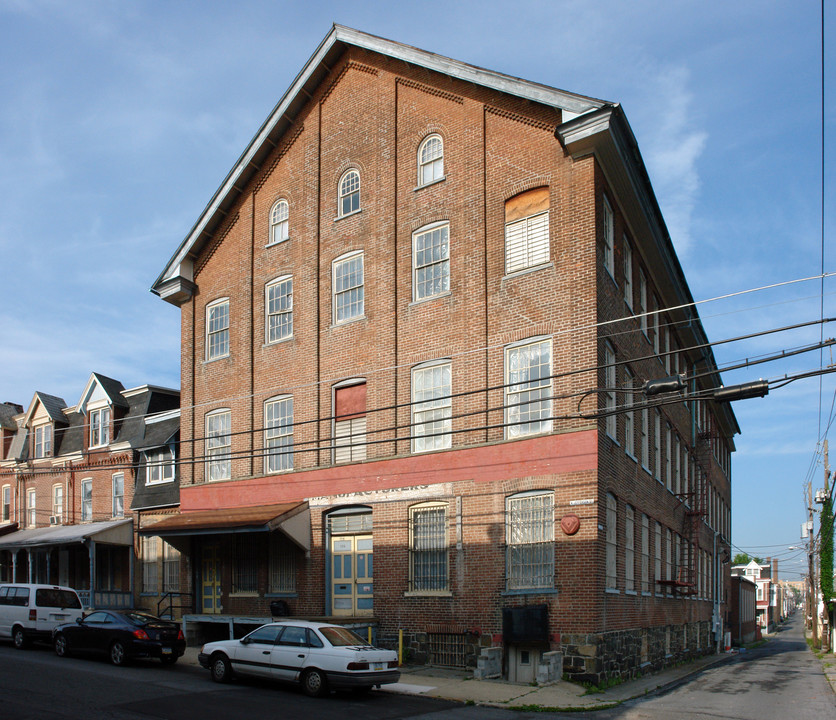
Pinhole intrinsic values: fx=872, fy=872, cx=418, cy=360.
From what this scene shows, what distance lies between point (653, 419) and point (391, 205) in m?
10.9

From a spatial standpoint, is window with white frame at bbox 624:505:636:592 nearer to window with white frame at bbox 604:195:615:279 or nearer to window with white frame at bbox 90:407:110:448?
window with white frame at bbox 604:195:615:279

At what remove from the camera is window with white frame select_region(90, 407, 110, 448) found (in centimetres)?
3691

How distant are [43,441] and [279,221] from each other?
19557 millimetres

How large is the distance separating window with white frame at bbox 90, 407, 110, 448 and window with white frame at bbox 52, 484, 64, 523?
9.81 ft

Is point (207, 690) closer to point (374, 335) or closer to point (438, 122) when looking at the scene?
point (374, 335)

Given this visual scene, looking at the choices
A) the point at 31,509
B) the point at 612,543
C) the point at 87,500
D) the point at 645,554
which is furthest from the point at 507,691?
the point at 31,509

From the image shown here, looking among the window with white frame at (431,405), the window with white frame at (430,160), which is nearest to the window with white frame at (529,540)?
the window with white frame at (431,405)

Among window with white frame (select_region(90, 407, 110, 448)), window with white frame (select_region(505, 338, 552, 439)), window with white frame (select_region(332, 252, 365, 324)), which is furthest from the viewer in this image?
window with white frame (select_region(90, 407, 110, 448))

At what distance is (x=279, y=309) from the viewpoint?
2775 centimetres

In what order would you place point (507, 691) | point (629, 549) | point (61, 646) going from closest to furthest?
point (507, 691), point (61, 646), point (629, 549)

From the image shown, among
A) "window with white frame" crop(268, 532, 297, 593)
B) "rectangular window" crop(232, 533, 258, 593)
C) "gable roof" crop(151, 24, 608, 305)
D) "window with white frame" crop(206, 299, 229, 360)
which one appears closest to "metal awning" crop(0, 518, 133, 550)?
"rectangular window" crop(232, 533, 258, 593)

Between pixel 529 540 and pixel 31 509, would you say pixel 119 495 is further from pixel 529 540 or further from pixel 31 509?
pixel 529 540

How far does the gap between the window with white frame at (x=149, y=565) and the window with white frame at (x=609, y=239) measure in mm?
19885

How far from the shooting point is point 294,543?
25062 millimetres
